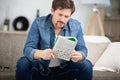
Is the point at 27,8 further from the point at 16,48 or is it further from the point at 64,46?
the point at 64,46

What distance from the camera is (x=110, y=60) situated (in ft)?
7.57

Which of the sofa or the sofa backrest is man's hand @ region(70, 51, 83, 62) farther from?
the sofa backrest

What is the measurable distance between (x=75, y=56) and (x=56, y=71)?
0.61 ft

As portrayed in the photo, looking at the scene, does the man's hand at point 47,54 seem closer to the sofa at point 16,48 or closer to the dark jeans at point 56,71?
the dark jeans at point 56,71

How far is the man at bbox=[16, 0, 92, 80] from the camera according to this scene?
1609mm

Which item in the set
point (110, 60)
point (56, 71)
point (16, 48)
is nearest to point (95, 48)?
point (110, 60)

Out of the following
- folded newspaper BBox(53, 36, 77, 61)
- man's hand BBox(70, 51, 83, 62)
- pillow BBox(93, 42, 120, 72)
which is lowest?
pillow BBox(93, 42, 120, 72)

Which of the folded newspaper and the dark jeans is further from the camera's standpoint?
the dark jeans

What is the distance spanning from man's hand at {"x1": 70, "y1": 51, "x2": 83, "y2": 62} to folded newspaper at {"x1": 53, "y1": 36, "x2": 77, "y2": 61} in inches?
1.3

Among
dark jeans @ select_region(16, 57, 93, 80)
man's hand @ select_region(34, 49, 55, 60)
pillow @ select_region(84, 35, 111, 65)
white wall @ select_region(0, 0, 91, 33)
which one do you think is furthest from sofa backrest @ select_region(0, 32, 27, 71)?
white wall @ select_region(0, 0, 91, 33)

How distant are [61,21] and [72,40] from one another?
0.73ft

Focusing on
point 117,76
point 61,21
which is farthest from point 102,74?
point 61,21

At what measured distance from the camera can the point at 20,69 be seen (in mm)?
1600

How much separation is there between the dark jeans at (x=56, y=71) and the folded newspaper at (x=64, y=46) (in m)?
0.13
